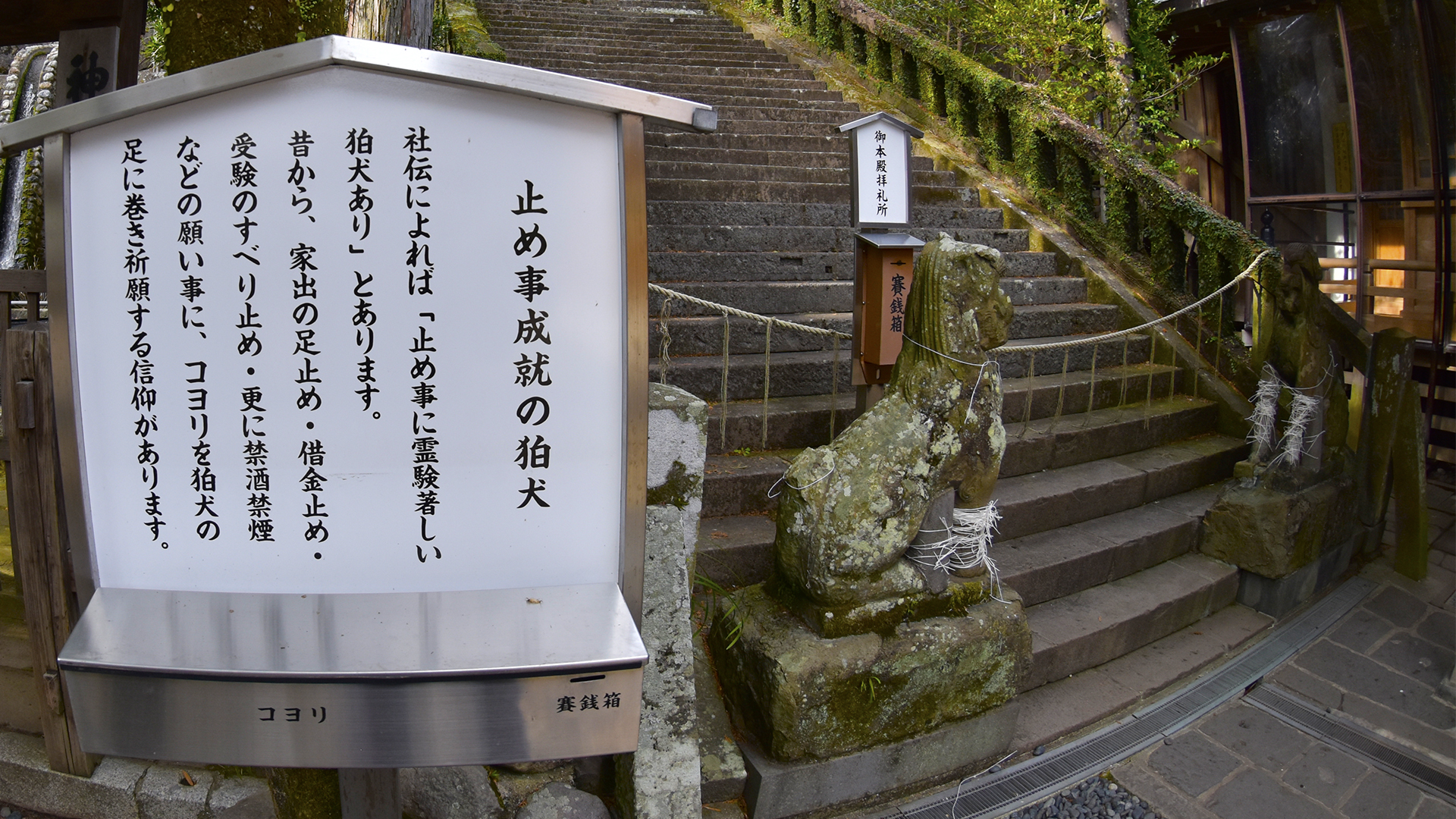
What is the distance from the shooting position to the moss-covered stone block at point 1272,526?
4.75m

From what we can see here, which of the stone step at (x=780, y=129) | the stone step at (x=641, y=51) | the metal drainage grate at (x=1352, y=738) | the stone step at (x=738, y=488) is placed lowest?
the metal drainage grate at (x=1352, y=738)

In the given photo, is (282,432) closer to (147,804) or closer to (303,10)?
(303,10)

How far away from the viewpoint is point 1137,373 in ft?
19.6

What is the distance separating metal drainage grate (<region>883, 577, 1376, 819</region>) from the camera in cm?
330

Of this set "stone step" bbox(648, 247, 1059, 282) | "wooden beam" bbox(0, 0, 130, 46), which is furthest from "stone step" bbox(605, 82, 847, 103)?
"wooden beam" bbox(0, 0, 130, 46)

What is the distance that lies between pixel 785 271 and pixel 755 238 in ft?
1.31

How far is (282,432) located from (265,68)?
713 mm

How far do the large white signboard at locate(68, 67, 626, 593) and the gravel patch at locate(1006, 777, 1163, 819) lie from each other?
8.35ft

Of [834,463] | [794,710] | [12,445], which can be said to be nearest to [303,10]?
[12,445]

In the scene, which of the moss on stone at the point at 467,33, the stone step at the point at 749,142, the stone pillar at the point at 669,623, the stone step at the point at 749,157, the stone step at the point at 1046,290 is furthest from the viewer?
the moss on stone at the point at 467,33

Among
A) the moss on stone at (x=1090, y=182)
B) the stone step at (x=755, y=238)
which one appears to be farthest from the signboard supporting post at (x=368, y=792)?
the moss on stone at (x=1090, y=182)

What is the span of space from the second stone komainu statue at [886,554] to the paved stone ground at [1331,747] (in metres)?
1.26

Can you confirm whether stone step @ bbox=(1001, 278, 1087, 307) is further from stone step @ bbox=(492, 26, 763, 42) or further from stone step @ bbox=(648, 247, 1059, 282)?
stone step @ bbox=(492, 26, 763, 42)

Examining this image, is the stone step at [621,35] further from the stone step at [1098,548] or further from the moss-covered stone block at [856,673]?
the moss-covered stone block at [856,673]
